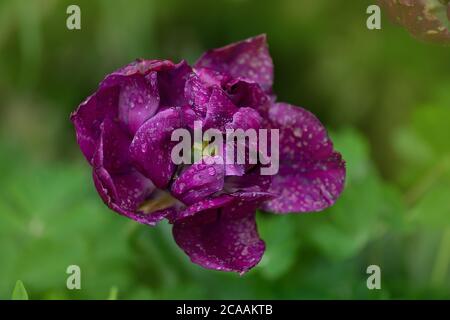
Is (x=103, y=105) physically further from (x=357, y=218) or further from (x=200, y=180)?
(x=357, y=218)

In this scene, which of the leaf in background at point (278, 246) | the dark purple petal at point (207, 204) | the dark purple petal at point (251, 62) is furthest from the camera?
the leaf in background at point (278, 246)

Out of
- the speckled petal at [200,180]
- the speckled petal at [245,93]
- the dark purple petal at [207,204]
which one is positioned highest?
the speckled petal at [245,93]

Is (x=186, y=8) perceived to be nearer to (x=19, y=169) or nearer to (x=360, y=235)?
(x=19, y=169)

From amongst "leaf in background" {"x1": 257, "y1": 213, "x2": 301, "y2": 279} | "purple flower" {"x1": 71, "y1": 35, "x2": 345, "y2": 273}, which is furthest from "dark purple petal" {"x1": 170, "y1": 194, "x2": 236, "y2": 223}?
"leaf in background" {"x1": 257, "y1": 213, "x2": 301, "y2": 279}

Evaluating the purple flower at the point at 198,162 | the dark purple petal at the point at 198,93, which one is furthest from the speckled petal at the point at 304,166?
the dark purple petal at the point at 198,93

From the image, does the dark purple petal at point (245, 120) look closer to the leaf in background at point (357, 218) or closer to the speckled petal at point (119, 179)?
the speckled petal at point (119, 179)
